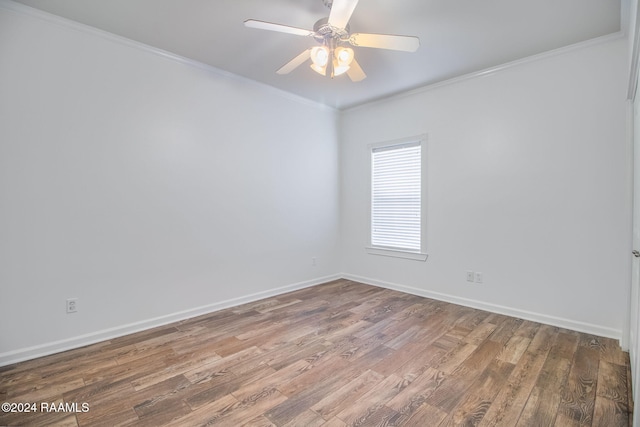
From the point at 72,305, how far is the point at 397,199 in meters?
3.67

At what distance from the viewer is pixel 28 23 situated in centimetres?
236

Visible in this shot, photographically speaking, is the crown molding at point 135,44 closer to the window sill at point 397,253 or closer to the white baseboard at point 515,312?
the window sill at point 397,253

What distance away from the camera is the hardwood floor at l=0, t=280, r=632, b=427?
175 cm

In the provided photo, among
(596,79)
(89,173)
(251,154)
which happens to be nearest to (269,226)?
(251,154)

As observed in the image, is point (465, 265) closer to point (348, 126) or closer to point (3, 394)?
point (348, 126)

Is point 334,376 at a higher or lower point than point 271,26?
lower

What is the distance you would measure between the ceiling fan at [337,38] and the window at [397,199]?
6.14 ft

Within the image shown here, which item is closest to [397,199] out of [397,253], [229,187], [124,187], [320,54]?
[397,253]

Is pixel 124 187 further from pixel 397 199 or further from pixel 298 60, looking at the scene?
pixel 397 199

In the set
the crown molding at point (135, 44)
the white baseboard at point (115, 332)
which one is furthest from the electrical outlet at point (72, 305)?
the crown molding at point (135, 44)

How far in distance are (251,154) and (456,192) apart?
2.49 metres

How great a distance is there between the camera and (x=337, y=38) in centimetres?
226

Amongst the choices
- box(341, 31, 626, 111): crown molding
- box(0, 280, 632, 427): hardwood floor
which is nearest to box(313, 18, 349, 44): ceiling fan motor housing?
box(341, 31, 626, 111): crown molding

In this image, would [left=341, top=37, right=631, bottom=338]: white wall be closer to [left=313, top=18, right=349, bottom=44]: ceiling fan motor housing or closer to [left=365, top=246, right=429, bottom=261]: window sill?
[left=365, top=246, right=429, bottom=261]: window sill
